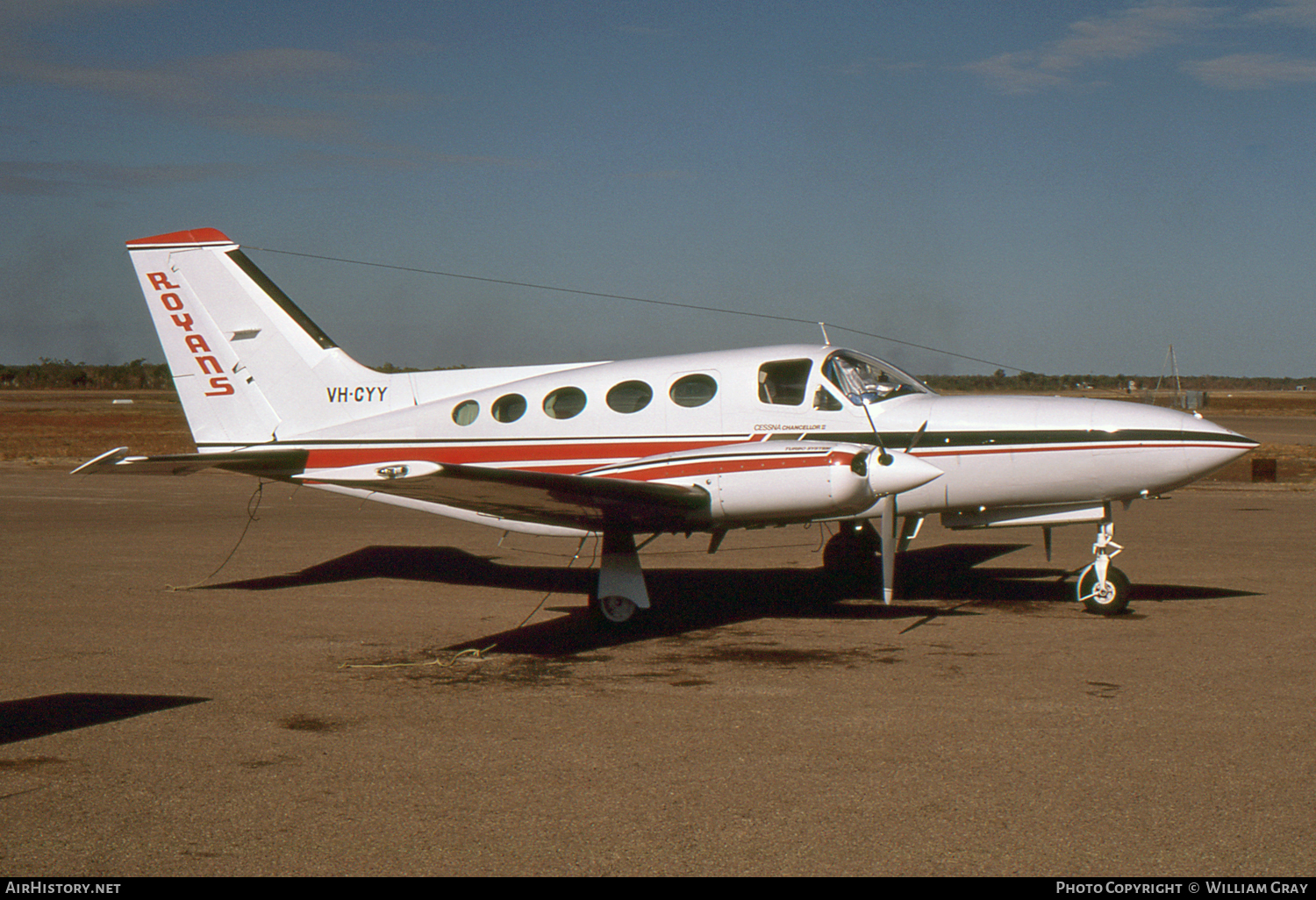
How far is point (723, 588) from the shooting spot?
43.4 feet

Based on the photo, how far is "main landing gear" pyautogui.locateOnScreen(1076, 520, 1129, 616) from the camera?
1077 centimetres

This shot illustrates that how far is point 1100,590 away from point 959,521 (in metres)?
1.51

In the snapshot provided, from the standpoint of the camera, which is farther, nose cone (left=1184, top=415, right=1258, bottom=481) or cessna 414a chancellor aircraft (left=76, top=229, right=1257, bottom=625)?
nose cone (left=1184, top=415, right=1258, bottom=481)

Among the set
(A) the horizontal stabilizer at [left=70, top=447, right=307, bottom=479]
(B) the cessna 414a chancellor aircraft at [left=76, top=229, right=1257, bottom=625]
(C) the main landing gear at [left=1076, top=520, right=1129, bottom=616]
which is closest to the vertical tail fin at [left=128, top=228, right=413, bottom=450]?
(B) the cessna 414a chancellor aircraft at [left=76, top=229, right=1257, bottom=625]

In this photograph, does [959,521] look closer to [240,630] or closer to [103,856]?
[240,630]

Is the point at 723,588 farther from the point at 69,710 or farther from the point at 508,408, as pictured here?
the point at 69,710

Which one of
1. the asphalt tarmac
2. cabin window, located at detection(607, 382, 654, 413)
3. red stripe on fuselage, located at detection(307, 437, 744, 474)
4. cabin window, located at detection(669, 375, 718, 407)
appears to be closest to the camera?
the asphalt tarmac

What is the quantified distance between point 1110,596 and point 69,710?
362 inches

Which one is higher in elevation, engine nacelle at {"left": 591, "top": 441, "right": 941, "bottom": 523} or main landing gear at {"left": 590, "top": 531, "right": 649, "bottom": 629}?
engine nacelle at {"left": 591, "top": 441, "right": 941, "bottom": 523}

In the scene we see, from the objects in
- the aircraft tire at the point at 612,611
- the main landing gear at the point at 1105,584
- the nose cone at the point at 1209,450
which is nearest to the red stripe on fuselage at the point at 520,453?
the aircraft tire at the point at 612,611

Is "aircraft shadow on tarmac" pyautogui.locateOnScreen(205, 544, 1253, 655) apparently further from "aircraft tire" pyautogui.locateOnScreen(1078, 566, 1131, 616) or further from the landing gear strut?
"aircraft tire" pyautogui.locateOnScreen(1078, 566, 1131, 616)

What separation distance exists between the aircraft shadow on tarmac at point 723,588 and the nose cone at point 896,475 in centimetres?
177

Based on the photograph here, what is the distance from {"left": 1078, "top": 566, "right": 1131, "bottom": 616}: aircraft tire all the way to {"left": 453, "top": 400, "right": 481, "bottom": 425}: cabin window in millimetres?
6826

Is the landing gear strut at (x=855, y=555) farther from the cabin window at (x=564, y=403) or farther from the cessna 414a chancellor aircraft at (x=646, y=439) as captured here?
the cabin window at (x=564, y=403)
